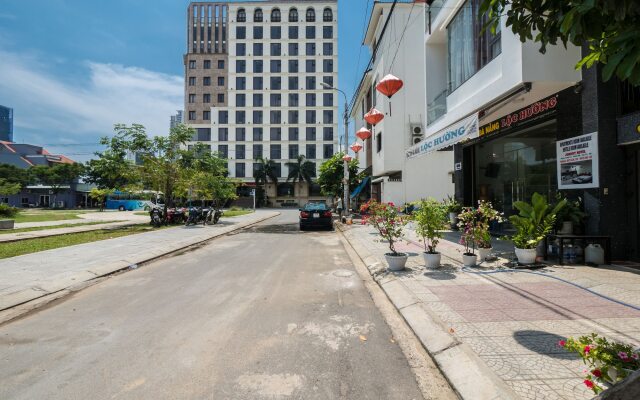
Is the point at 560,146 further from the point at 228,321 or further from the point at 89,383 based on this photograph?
the point at 89,383

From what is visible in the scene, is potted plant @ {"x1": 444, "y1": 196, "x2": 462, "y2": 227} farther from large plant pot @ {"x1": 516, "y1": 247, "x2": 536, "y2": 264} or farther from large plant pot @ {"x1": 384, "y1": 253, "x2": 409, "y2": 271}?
large plant pot @ {"x1": 384, "y1": 253, "x2": 409, "y2": 271}

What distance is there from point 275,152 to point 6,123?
521ft

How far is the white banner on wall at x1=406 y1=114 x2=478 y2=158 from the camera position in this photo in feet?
33.2

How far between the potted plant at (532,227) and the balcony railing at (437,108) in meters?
7.15

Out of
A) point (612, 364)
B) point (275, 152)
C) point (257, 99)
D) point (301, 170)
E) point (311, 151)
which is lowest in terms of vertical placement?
point (612, 364)

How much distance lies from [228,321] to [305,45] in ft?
223

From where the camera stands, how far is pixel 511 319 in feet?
15.0

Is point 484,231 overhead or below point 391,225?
below

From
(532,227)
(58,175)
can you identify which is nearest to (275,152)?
(58,175)

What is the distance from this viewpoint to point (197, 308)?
5.45m

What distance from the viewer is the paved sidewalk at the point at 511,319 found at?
306cm

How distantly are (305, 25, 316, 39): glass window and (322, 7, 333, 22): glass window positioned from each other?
2585 millimetres

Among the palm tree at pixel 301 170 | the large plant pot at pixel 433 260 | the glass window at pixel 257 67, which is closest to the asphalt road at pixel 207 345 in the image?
the large plant pot at pixel 433 260

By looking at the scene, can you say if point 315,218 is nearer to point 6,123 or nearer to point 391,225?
point 391,225
